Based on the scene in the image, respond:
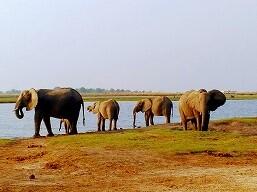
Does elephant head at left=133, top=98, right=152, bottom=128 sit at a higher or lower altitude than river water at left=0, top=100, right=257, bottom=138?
higher

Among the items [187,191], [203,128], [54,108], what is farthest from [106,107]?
[187,191]

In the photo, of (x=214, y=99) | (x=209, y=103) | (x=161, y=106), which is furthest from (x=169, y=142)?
(x=161, y=106)

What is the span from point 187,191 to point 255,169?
4075mm

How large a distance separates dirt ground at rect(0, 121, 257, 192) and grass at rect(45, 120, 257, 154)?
0.79 meters

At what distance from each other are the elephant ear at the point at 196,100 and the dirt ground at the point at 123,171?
8.83 metres

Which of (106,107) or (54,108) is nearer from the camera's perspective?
(54,108)

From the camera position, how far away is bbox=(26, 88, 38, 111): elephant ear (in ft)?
105

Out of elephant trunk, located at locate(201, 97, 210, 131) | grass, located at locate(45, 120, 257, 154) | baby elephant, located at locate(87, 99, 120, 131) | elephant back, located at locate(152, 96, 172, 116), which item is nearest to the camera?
grass, located at locate(45, 120, 257, 154)

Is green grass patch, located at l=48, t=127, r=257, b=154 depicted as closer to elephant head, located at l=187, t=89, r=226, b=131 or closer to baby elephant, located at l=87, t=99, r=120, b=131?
elephant head, located at l=187, t=89, r=226, b=131

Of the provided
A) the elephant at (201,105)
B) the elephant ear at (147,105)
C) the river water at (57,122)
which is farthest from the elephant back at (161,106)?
the elephant at (201,105)

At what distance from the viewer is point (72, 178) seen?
15.9m

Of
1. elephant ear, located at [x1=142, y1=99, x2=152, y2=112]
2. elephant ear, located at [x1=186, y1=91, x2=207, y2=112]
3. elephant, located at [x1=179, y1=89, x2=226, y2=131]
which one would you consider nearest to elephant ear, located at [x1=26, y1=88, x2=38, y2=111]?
elephant, located at [x1=179, y1=89, x2=226, y2=131]

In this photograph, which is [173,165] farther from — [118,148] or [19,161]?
[19,161]

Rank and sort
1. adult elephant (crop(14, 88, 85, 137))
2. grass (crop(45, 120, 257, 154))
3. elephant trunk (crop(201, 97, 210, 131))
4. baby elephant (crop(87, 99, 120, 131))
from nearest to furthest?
grass (crop(45, 120, 257, 154)) → elephant trunk (crop(201, 97, 210, 131)) → adult elephant (crop(14, 88, 85, 137)) → baby elephant (crop(87, 99, 120, 131))
